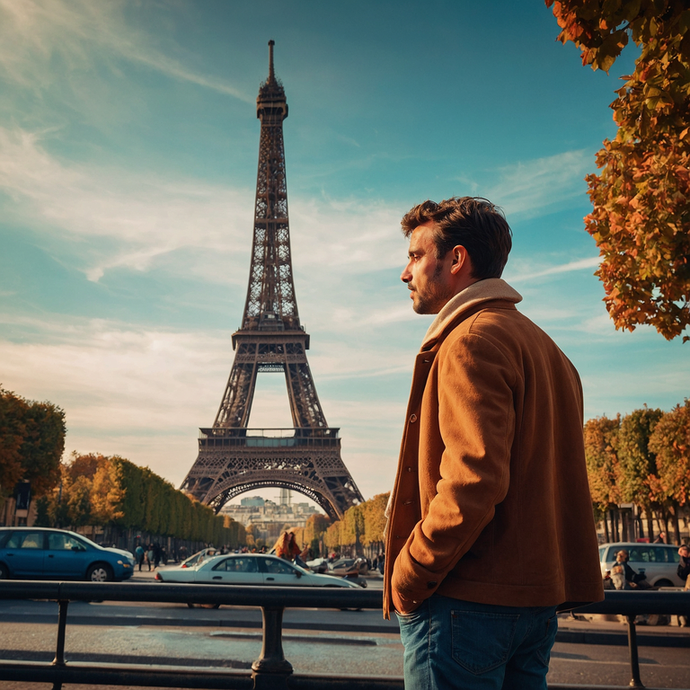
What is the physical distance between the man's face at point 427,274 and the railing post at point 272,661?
2240mm

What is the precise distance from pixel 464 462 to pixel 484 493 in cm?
10

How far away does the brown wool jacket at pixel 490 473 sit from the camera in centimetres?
219

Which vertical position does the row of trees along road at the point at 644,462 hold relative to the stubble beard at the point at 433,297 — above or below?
above

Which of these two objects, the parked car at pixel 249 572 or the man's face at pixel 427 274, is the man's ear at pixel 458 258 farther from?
the parked car at pixel 249 572

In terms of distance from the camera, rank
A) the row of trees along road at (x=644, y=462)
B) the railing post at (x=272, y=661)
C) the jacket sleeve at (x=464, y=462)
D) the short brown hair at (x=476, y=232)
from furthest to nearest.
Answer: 1. the row of trees along road at (x=644, y=462)
2. the railing post at (x=272, y=661)
3. the short brown hair at (x=476, y=232)
4. the jacket sleeve at (x=464, y=462)

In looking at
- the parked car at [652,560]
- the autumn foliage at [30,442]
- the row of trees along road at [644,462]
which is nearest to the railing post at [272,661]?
the parked car at [652,560]

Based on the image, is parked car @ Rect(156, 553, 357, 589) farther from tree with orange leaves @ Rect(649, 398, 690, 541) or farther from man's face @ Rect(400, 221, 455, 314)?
tree with orange leaves @ Rect(649, 398, 690, 541)

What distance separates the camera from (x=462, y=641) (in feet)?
7.35

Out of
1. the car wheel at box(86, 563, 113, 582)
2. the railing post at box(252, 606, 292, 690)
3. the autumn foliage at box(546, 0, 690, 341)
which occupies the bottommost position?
the car wheel at box(86, 563, 113, 582)

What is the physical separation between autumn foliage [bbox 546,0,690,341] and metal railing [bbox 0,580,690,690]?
294 centimetres

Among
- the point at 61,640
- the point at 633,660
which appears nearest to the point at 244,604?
the point at 61,640

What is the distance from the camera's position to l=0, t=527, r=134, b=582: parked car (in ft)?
57.7

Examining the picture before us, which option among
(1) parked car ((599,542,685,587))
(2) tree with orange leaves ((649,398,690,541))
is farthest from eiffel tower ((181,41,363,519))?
(1) parked car ((599,542,685,587))

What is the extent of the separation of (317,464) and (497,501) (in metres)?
60.5
